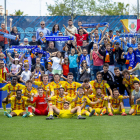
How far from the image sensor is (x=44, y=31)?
1361 cm

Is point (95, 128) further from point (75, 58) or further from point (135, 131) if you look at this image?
point (75, 58)

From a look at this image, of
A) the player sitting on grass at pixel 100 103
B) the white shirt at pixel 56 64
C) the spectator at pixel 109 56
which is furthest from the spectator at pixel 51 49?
the player sitting on grass at pixel 100 103

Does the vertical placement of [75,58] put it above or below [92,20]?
below

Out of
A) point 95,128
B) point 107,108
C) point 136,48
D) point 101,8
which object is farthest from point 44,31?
point 101,8

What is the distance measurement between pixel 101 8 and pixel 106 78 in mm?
16665

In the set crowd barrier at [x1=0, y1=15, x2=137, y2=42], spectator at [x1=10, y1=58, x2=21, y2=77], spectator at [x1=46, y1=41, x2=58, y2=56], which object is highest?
crowd barrier at [x1=0, y1=15, x2=137, y2=42]

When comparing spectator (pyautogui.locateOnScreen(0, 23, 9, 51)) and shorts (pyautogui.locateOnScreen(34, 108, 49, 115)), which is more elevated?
spectator (pyautogui.locateOnScreen(0, 23, 9, 51))

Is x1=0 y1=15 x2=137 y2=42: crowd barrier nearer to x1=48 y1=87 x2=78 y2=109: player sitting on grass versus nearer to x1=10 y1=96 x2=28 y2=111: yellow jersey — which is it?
x1=10 y1=96 x2=28 y2=111: yellow jersey

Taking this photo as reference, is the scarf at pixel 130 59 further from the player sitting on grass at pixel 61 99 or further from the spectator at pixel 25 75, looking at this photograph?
the spectator at pixel 25 75

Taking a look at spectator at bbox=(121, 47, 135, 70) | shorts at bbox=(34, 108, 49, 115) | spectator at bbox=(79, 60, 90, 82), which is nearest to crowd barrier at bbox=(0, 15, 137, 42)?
spectator at bbox=(121, 47, 135, 70)

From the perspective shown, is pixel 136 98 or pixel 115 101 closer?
pixel 136 98

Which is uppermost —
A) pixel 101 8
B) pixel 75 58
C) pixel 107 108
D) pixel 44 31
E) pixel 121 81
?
pixel 101 8

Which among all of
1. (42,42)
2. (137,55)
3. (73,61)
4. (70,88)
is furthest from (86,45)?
(70,88)

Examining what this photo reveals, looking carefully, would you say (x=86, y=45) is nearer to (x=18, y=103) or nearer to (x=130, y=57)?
(x=130, y=57)
